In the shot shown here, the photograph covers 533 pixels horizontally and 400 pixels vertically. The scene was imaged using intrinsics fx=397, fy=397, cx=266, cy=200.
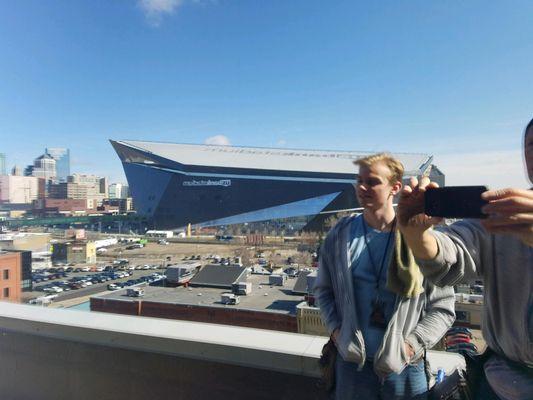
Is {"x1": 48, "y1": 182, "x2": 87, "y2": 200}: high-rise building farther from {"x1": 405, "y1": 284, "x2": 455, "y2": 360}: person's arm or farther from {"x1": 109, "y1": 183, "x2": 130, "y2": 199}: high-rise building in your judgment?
{"x1": 405, "y1": 284, "x2": 455, "y2": 360}: person's arm

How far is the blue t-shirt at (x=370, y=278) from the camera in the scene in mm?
919

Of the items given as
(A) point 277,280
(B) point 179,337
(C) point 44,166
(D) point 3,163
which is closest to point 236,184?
(A) point 277,280

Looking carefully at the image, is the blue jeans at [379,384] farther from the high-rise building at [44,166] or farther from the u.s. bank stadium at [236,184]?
the high-rise building at [44,166]

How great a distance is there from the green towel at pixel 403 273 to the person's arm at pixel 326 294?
0.62 feet

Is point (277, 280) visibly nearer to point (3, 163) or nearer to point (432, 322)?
point (432, 322)

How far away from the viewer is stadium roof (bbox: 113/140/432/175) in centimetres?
3556

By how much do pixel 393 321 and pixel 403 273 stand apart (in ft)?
0.45

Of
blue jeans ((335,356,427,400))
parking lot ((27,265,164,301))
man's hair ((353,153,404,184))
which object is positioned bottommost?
parking lot ((27,265,164,301))

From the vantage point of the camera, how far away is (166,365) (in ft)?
4.67

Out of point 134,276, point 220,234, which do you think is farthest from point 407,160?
point 134,276

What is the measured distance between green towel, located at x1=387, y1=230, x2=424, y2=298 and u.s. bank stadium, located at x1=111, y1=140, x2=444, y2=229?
106 ft

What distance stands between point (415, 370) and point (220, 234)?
33.0 metres

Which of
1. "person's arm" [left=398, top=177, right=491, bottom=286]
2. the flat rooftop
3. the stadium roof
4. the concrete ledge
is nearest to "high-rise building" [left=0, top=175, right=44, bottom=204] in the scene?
the stadium roof

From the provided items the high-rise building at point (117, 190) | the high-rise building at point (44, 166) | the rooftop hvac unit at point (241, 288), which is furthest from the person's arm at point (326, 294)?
the high-rise building at point (44, 166)
